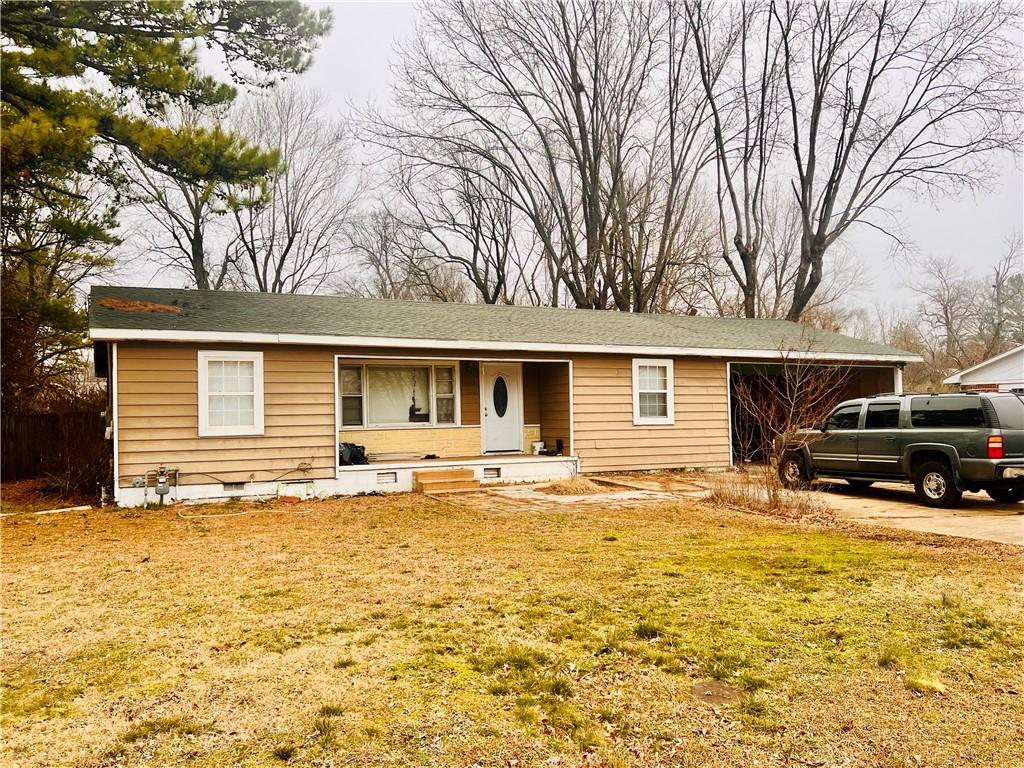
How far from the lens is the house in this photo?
10.5m

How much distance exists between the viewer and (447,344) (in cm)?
1245

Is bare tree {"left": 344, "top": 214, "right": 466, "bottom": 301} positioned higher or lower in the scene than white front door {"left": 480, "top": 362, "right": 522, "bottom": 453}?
higher

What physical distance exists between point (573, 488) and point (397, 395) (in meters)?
4.33

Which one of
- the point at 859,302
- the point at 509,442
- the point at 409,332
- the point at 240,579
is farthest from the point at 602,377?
the point at 859,302

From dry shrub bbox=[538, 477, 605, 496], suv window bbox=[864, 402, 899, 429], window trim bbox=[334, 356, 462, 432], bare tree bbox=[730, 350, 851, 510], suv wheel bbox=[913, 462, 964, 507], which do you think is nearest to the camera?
suv wheel bbox=[913, 462, 964, 507]

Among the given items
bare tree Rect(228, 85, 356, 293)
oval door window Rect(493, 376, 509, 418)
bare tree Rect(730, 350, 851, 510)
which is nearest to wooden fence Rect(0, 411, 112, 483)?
oval door window Rect(493, 376, 509, 418)

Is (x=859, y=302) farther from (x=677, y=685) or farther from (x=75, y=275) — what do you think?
(x=677, y=685)

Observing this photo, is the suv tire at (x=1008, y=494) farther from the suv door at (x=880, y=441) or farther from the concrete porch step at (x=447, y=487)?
the concrete porch step at (x=447, y=487)

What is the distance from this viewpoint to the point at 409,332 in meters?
12.5

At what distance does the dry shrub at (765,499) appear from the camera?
30.1 feet

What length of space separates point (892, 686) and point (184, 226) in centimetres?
2788

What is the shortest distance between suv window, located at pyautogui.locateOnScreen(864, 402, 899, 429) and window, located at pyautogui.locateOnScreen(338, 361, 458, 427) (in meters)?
7.81

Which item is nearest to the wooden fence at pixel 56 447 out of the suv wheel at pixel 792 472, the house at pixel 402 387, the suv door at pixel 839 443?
the house at pixel 402 387

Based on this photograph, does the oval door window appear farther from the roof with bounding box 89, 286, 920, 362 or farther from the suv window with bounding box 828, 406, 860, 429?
the suv window with bounding box 828, 406, 860, 429
